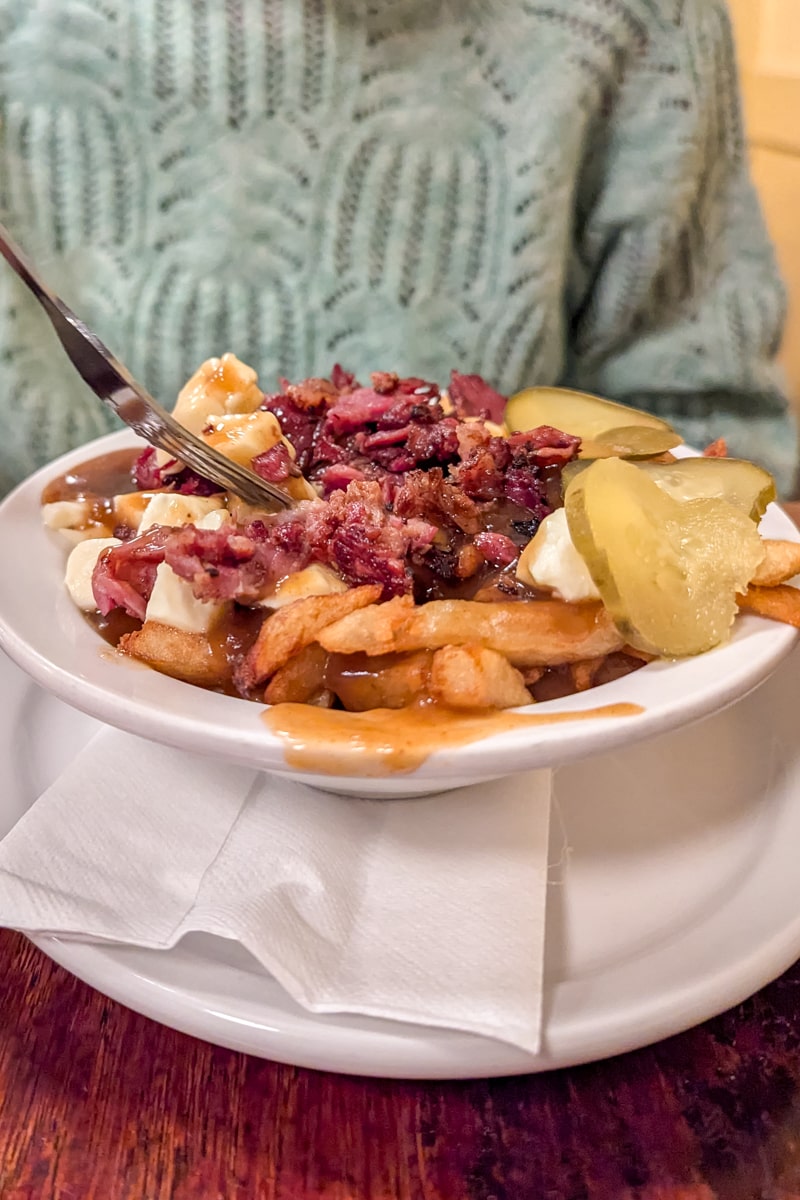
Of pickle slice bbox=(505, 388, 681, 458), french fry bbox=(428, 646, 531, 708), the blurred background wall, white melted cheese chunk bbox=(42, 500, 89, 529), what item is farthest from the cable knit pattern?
the blurred background wall

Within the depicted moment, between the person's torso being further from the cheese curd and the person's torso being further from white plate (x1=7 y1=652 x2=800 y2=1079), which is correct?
white plate (x1=7 y1=652 x2=800 y2=1079)

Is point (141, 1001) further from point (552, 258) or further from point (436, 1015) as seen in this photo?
point (552, 258)

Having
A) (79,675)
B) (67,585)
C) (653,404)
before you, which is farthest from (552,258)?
(79,675)

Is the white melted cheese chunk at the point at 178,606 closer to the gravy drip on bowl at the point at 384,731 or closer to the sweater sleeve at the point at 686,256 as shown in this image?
the gravy drip on bowl at the point at 384,731

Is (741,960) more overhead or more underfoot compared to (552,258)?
more underfoot

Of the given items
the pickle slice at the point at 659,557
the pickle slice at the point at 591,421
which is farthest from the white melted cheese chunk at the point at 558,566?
the pickle slice at the point at 591,421

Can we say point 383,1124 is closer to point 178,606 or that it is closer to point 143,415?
point 178,606
